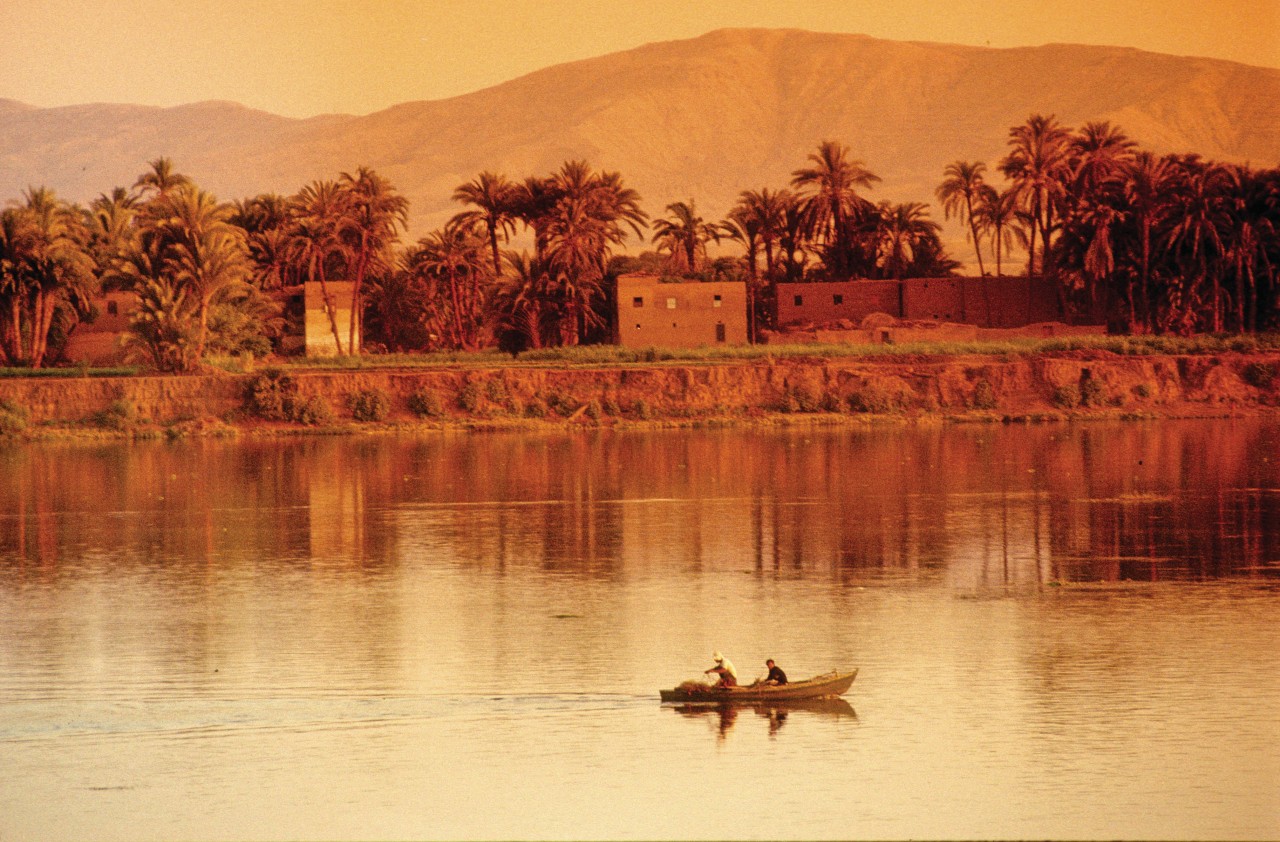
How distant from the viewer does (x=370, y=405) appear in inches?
3275

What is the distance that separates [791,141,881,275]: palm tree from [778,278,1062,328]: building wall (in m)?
10.5

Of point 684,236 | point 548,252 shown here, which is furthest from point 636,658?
point 684,236

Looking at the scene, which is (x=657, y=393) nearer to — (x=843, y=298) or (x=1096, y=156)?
(x=843, y=298)

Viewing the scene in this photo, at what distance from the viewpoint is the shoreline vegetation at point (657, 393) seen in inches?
3246

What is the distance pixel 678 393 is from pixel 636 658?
180ft

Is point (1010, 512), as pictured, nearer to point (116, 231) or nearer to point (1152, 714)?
point (1152, 714)

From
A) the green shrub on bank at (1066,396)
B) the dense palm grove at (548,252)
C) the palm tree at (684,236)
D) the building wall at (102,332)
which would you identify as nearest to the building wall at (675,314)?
the dense palm grove at (548,252)

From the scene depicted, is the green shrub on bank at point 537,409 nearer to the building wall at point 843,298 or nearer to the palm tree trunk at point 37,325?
the building wall at point 843,298

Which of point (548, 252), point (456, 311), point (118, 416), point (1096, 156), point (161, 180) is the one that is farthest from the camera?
point (161, 180)

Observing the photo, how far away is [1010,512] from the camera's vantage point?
51.4m

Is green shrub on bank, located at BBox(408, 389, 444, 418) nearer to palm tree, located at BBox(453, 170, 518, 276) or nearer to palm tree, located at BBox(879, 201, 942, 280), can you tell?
palm tree, located at BBox(453, 170, 518, 276)

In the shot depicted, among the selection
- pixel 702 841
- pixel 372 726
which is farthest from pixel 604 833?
pixel 372 726

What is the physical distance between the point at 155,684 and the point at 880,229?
89.0 meters

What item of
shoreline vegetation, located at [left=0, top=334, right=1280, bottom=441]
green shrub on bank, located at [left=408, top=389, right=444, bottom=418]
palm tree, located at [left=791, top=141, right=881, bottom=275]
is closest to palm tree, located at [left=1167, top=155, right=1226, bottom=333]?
shoreline vegetation, located at [left=0, top=334, right=1280, bottom=441]
